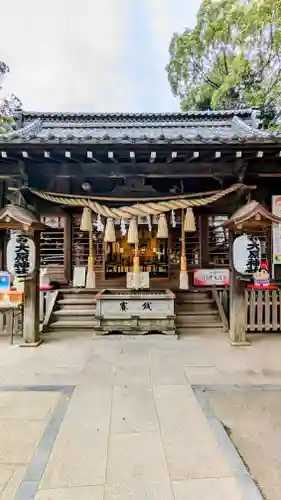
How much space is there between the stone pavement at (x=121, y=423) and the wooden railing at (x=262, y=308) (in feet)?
2.89

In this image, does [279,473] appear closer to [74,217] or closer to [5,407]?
[5,407]

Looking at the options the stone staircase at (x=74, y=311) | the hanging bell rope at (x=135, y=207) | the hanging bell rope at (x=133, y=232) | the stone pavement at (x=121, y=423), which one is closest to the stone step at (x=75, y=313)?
the stone staircase at (x=74, y=311)

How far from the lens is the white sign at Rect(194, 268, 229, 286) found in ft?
24.3

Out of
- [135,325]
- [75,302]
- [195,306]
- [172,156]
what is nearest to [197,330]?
[195,306]

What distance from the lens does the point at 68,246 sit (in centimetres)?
759

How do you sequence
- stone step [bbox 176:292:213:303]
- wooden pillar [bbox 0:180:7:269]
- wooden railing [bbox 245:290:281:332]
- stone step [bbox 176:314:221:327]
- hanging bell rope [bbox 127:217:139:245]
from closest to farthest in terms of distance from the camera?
hanging bell rope [bbox 127:217:139:245], wooden railing [bbox 245:290:281:332], stone step [bbox 176:314:221:327], stone step [bbox 176:292:213:303], wooden pillar [bbox 0:180:7:269]

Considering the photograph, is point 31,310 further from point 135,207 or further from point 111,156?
point 111,156

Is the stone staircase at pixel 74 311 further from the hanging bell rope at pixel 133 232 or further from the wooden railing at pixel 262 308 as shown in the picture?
the wooden railing at pixel 262 308

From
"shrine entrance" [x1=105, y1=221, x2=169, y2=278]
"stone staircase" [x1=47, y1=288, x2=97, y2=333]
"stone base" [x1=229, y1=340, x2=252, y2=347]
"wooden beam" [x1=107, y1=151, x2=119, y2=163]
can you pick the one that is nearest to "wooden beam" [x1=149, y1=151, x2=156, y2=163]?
"wooden beam" [x1=107, y1=151, x2=119, y2=163]

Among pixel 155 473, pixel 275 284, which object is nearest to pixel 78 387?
pixel 155 473

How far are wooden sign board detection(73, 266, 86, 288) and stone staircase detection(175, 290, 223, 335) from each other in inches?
91.3

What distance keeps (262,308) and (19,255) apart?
4.88m

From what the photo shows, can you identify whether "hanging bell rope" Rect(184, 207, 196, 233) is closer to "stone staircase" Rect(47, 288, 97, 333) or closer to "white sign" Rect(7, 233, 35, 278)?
"stone staircase" Rect(47, 288, 97, 333)

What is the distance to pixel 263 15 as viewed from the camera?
445 inches
